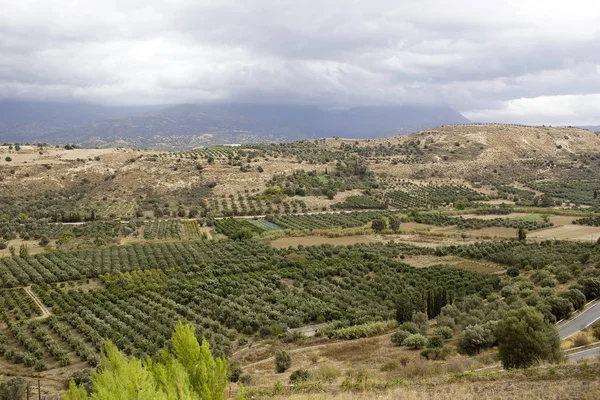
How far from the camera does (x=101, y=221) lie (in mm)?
66500

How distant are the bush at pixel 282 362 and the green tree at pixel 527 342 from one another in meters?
9.20

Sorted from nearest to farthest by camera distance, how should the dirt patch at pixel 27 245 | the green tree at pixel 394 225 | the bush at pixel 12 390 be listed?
the bush at pixel 12 390, the dirt patch at pixel 27 245, the green tree at pixel 394 225

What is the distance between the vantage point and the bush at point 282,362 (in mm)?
21062

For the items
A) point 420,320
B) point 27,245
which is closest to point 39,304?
point 27,245

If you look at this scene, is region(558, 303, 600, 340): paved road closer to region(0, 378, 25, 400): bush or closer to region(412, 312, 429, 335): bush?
region(412, 312, 429, 335): bush

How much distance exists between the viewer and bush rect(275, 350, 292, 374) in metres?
21.1

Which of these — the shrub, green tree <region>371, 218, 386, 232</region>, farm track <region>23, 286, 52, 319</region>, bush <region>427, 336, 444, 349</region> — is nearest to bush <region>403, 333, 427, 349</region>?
bush <region>427, 336, 444, 349</region>

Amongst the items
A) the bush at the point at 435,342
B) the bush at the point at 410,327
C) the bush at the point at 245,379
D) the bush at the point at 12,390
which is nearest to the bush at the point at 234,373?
the bush at the point at 245,379

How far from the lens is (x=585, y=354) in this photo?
1906 cm

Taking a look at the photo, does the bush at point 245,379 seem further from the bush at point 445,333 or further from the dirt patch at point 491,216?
the dirt patch at point 491,216

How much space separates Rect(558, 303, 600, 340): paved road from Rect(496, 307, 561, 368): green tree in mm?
5361

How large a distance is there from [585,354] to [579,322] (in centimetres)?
619

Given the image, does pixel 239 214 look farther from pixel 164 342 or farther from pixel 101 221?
pixel 164 342

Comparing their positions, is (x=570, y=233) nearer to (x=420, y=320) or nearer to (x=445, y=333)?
(x=420, y=320)
